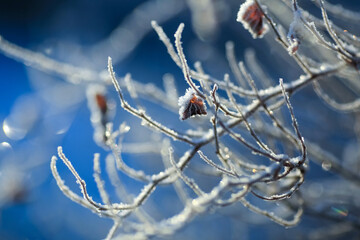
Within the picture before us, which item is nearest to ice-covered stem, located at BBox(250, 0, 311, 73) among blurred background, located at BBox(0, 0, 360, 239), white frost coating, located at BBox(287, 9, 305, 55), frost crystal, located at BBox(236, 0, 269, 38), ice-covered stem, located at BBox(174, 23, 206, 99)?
white frost coating, located at BBox(287, 9, 305, 55)

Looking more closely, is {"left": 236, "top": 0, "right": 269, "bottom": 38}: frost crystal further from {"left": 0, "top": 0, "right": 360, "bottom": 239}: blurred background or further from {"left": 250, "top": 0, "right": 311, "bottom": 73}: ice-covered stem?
{"left": 0, "top": 0, "right": 360, "bottom": 239}: blurred background

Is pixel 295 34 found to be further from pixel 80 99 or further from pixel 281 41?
pixel 80 99

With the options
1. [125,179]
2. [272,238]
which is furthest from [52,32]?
[272,238]

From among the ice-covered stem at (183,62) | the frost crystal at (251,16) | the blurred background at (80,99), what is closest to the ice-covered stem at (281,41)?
the frost crystal at (251,16)

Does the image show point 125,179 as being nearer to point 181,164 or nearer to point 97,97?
point 97,97

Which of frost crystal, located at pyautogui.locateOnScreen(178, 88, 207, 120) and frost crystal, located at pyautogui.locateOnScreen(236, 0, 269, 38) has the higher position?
frost crystal, located at pyautogui.locateOnScreen(236, 0, 269, 38)

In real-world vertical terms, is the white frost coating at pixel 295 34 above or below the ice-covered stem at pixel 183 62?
below

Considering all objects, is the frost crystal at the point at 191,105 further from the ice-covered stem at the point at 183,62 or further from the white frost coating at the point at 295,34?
the white frost coating at the point at 295,34
